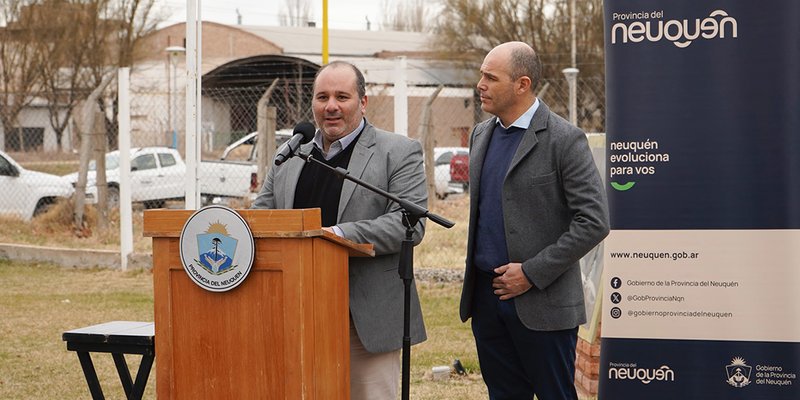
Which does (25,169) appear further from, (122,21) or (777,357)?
(122,21)

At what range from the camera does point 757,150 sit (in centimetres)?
502

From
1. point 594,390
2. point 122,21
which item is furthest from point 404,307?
point 122,21

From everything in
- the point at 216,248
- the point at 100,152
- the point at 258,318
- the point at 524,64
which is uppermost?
the point at 524,64

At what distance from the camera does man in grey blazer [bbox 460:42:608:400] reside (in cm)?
461

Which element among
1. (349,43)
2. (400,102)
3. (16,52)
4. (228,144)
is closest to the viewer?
(400,102)

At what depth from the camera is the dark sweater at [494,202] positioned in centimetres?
477

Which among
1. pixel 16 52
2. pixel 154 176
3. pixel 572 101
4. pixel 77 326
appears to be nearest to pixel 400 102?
pixel 572 101

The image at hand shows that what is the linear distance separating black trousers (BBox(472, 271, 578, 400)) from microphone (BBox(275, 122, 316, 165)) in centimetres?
102

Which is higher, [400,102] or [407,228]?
[400,102]

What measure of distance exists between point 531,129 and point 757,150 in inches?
42.8

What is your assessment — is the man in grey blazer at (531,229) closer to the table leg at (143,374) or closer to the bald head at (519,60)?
the bald head at (519,60)

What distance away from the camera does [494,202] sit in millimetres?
4797

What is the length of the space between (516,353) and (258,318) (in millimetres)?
1384

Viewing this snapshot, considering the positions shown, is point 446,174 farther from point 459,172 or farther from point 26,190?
point 26,190
